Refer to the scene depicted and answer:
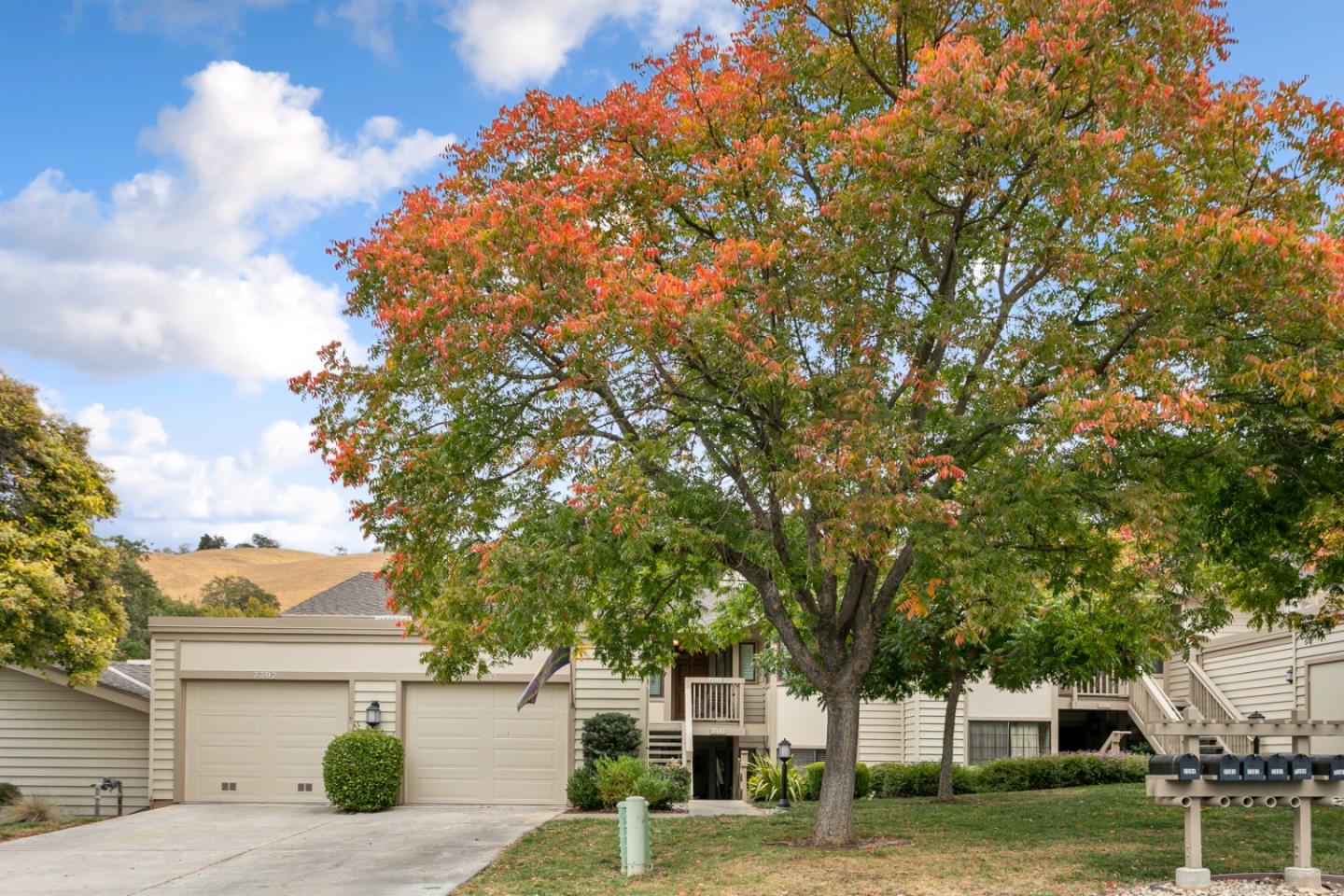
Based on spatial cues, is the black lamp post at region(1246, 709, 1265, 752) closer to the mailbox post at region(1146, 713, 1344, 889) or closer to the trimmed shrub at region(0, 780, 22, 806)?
the mailbox post at region(1146, 713, 1344, 889)

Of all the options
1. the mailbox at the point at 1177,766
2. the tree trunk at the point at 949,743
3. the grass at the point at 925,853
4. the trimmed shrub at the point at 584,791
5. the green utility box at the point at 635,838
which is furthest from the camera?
the tree trunk at the point at 949,743

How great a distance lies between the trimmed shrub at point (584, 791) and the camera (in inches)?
725

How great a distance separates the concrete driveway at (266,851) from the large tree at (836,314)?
2578 millimetres

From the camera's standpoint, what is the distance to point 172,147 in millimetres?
17078

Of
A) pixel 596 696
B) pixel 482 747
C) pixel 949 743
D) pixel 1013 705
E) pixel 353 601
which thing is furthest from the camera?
pixel 353 601

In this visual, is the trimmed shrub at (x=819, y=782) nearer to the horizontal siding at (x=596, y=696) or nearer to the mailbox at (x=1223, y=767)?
the horizontal siding at (x=596, y=696)

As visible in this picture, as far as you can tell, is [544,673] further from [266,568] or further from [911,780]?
[266,568]

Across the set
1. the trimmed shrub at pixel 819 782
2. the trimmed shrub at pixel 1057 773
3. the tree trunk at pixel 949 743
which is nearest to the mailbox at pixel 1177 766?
the tree trunk at pixel 949 743

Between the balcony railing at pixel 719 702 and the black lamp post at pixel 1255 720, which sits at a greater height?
the black lamp post at pixel 1255 720

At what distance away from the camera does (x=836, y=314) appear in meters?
11.8

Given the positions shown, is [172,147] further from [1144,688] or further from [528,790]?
[1144,688]

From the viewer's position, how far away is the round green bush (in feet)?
61.1

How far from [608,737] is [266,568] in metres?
92.6

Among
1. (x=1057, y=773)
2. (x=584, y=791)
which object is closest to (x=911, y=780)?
(x=1057, y=773)
